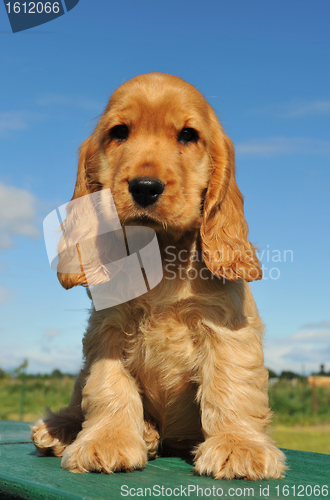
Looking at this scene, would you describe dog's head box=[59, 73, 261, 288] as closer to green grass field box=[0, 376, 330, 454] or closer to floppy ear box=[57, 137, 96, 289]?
floppy ear box=[57, 137, 96, 289]

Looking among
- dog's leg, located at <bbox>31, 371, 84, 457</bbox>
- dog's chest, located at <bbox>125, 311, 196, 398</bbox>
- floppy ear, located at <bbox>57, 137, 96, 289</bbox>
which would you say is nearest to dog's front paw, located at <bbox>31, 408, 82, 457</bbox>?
dog's leg, located at <bbox>31, 371, 84, 457</bbox>

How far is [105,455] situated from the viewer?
2506mm

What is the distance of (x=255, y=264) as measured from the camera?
3.00 metres

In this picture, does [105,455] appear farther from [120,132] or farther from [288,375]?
[288,375]

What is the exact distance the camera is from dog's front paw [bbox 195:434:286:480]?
7.94 ft

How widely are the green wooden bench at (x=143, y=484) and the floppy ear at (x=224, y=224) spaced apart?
45.0 inches

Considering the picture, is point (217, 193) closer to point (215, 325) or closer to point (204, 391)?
point (215, 325)

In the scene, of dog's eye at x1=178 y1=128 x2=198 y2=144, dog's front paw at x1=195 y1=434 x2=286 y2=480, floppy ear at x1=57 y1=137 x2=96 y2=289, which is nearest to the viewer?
dog's front paw at x1=195 y1=434 x2=286 y2=480

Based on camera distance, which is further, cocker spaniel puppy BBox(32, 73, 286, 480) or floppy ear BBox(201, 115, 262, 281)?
floppy ear BBox(201, 115, 262, 281)

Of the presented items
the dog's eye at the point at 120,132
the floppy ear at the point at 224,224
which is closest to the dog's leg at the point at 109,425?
the floppy ear at the point at 224,224

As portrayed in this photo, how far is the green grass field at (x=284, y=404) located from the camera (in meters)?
13.6

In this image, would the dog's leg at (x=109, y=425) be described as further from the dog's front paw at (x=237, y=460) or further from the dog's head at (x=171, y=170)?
the dog's head at (x=171, y=170)

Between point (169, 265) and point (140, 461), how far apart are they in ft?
3.77

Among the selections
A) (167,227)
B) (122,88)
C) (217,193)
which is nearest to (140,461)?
(167,227)
